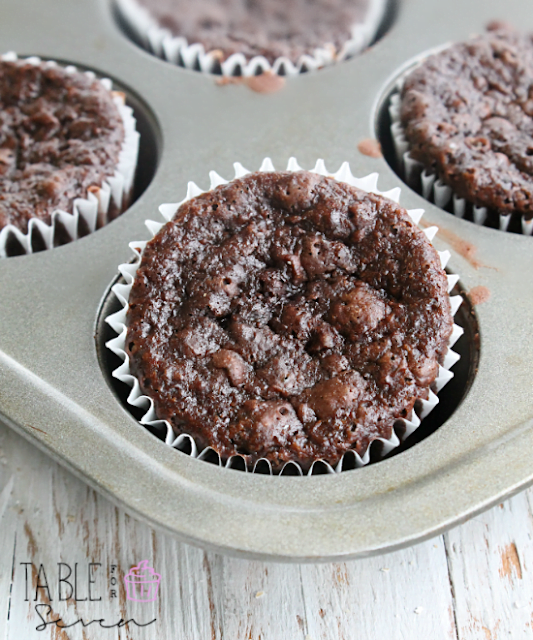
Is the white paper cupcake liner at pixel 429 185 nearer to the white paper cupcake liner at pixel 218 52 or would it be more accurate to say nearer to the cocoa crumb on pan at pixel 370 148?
the cocoa crumb on pan at pixel 370 148

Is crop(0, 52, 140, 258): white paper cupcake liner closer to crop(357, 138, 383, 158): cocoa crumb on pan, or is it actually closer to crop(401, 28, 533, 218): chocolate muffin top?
crop(357, 138, 383, 158): cocoa crumb on pan

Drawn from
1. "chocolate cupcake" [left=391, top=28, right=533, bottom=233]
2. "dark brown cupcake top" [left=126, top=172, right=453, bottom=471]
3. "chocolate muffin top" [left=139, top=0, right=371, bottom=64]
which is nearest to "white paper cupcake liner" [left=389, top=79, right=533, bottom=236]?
"chocolate cupcake" [left=391, top=28, right=533, bottom=233]

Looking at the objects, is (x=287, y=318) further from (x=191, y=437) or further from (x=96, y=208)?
(x=96, y=208)

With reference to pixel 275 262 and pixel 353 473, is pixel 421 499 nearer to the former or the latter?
pixel 353 473

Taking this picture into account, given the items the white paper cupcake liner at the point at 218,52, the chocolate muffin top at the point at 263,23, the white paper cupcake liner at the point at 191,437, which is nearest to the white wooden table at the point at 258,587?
the white paper cupcake liner at the point at 191,437

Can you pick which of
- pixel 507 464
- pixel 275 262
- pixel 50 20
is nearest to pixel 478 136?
pixel 275 262

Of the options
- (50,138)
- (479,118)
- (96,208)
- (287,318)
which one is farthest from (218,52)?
(287,318)
